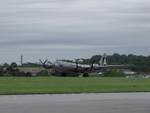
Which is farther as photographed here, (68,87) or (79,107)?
(68,87)

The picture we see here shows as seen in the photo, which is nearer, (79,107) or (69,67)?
(79,107)

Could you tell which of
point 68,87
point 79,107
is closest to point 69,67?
point 68,87

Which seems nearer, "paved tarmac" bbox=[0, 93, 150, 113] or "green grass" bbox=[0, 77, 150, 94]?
"paved tarmac" bbox=[0, 93, 150, 113]

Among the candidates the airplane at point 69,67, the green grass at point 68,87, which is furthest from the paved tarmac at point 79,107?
the airplane at point 69,67

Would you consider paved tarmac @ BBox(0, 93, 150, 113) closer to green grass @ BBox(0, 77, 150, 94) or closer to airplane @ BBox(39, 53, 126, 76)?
green grass @ BBox(0, 77, 150, 94)

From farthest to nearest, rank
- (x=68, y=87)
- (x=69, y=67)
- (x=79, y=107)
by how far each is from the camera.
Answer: (x=69, y=67), (x=68, y=87), (x=79, y=107)

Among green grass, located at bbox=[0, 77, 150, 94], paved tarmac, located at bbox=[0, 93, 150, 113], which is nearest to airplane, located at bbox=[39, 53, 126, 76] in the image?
green grass, located at bbox=[0, 77, 150, 94]

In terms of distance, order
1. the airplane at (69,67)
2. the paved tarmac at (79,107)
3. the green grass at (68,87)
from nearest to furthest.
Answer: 1. the paved tarmac at (79,107)
2. the green grass at (68,87)
3. the airplane at (69,67)

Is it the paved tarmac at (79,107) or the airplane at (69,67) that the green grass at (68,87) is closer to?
the paved tarmac at (79,107)

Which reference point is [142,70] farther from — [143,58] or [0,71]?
[0,71]

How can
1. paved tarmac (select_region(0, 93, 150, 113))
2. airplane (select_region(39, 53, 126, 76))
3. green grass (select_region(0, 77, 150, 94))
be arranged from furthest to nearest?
airplane (select_region(39, 53, 126, 76))
green grass (select_region(0, 77, 150, 94))
paved tarmac (select_region(0, 93, 150, 113))

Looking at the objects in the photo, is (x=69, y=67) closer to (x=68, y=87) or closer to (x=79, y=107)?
(x=68, y=87)

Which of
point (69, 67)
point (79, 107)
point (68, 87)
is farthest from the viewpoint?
point (69, 67)

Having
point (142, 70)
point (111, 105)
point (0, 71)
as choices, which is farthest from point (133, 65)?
point (111, 105)
